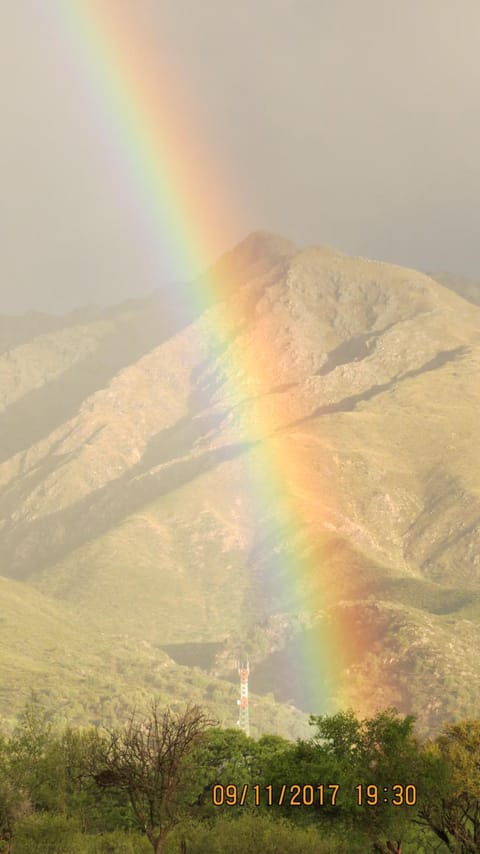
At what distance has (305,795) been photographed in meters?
58.3

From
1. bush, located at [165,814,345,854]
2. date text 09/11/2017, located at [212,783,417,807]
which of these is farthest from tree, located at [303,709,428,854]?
bush, located at [165,814,345,854]

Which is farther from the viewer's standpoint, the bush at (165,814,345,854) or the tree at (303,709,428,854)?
the tree at (303,709,428,854)

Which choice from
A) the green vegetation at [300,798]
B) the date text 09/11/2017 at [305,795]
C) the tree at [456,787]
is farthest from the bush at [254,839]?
the tree at [456,787]

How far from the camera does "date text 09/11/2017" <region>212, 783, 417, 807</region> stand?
52.3 metres

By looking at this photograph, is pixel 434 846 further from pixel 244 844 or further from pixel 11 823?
pixel 11 823

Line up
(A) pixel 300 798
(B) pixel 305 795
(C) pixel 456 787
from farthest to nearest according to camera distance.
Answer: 1. (A) pixel 300 798
2. (B) pixel 305 795
3. (C) pixel 456 787

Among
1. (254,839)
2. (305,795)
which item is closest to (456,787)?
(305,795)

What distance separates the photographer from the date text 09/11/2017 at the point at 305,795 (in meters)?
52.3

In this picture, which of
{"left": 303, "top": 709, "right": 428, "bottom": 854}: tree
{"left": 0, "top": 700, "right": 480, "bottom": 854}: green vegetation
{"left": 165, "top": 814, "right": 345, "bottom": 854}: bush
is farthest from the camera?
{"left": 303, "top": 709, "right": 428, "bottom": 854}: tree

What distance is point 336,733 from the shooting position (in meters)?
59.5

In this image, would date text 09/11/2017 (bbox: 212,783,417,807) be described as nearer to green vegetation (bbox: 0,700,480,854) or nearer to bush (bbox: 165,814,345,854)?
green vegetation (bbox: 0,700,480,854)

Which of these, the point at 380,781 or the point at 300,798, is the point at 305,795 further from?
the point at 380,781

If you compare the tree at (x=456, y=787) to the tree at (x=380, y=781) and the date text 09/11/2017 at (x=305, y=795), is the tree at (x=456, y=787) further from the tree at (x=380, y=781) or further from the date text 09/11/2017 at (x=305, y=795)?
the date text 09/11/2017 at (x=305, y=795)

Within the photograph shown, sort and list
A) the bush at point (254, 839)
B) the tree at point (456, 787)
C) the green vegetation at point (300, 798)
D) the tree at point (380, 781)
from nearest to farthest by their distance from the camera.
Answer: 1. the green vegetation at point (300, 798)
2. the bush at point (254, 839)
3. the tree at point (380, 781)
4. the tree at point (456, 787)
